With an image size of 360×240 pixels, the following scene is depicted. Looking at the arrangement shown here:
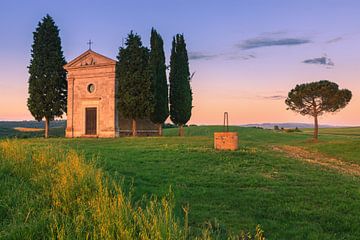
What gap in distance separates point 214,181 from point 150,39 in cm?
2776

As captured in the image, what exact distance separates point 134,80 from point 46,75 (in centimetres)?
939

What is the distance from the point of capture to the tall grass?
4.17 m

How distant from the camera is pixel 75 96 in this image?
36062 mm

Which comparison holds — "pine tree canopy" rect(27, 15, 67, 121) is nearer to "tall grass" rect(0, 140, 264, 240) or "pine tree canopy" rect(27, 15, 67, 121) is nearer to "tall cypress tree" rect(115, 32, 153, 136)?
"tall cypress tree" rect(115, 32, 153, 136)

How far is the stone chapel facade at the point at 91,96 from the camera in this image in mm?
34778

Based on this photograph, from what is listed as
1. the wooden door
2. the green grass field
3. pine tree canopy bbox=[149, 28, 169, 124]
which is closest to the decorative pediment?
the wooden door

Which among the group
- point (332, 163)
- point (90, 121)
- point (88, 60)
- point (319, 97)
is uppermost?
point (88, 60)

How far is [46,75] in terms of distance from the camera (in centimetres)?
3475

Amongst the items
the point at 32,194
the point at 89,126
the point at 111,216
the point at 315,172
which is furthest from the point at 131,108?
the point at 111,216

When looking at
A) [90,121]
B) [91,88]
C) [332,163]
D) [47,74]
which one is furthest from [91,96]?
[332,163]

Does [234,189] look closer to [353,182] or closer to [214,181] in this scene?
[214,181]

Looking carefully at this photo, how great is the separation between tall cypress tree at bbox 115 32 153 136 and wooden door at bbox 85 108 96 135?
152 inches

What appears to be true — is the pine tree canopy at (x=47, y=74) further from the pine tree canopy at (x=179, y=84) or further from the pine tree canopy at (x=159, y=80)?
the pine tree canopy at (x=179, y=84)

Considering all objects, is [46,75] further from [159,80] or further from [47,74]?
[159,80]
